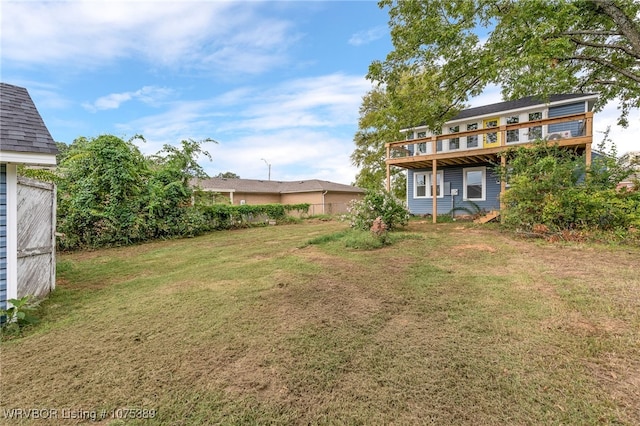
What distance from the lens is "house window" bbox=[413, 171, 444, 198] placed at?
15.3 meters

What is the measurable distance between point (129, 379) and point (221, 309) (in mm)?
1373

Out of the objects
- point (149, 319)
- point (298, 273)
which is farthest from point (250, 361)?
point (298, 273)

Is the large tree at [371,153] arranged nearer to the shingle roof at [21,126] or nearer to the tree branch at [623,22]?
the tree branch at [623,22]

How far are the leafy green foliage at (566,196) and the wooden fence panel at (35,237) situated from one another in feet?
34.5

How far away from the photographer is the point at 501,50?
875 cm

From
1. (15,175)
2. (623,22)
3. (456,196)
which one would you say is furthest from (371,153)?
(15,175)

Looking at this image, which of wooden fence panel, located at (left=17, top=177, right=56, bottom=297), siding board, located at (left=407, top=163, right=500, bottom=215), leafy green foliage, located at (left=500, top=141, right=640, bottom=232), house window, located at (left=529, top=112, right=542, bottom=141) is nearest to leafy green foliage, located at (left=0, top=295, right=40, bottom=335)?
wooden fence panel, located at (left=17, top=177, right=56, bottom=297)

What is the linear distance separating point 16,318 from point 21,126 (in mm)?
2457

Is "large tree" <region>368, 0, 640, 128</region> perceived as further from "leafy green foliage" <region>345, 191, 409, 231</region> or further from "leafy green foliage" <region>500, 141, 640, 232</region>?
"leafy green foliage" <region>345, 191, 409, 231</region>

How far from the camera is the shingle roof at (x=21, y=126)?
3.47 meters

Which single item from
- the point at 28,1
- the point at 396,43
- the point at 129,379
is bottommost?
the point at 129,379

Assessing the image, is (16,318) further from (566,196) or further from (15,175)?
(566,196)

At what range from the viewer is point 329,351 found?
263 cm

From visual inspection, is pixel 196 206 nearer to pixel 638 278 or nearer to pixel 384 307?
pixel 384 307
